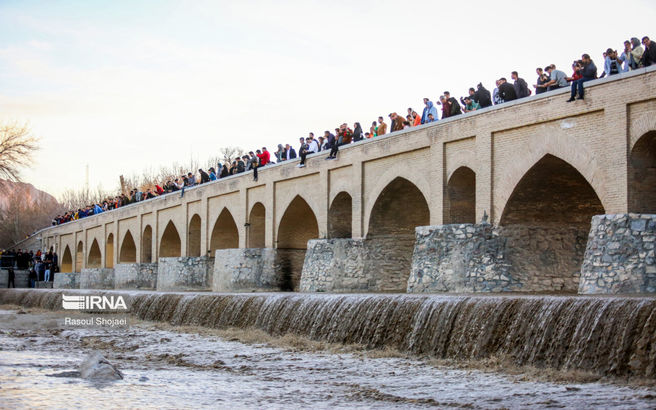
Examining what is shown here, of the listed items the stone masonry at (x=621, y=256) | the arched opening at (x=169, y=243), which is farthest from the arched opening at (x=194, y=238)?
the stone masonry at (x=621, y=256)

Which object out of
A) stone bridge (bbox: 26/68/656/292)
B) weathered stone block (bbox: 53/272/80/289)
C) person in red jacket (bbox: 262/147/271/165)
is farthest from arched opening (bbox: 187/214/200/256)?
weathered stone block (bbox: 53/272/80/289)

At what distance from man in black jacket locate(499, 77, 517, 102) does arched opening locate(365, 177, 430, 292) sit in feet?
15.0

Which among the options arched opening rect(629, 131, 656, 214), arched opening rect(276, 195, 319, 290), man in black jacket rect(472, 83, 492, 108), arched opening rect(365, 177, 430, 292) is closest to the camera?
arched opening rect(629, 131, 656, 214)

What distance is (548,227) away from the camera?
18188 millimetres

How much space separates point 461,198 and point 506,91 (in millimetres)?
2999

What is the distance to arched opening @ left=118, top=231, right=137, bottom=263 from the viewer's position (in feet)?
139

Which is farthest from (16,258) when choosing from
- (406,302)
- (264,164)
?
(406,302)

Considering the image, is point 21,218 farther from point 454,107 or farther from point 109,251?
point 454,107

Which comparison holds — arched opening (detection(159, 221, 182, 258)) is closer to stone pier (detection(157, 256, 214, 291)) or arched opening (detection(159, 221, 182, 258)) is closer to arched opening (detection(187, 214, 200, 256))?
stone pier (detection(157, 256, 214, 291))

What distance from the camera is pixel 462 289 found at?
17.8 metres

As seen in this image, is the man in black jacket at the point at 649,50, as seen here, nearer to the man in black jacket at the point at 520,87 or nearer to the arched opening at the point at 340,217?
the man in black jacket at the point at 520,87

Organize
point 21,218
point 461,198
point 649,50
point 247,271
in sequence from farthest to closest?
point 21,218
point 247,271
point 461,198
point 649,50

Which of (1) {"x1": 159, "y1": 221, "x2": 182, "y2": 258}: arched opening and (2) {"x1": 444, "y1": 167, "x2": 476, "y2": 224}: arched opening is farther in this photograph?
(1) {"x1": 159, "y1": 221, "x2": 182, "y2": 258}: arched opening

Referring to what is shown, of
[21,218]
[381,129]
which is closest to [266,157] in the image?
[381,129]
